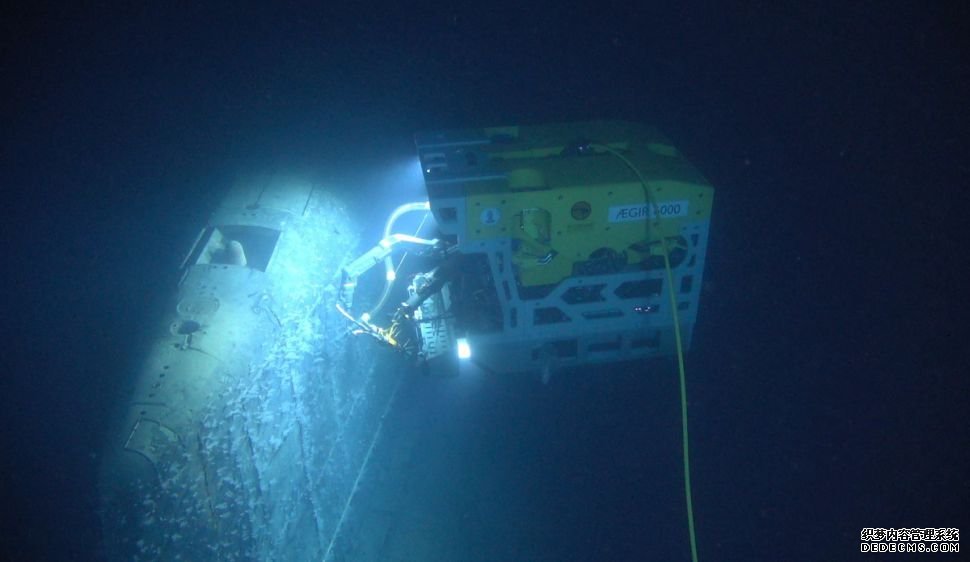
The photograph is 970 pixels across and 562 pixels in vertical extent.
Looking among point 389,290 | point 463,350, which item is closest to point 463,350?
point 463,350

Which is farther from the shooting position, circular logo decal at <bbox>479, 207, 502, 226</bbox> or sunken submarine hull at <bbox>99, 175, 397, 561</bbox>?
circular logo decal at <bbox>479, 207, 502, 226</bbox>

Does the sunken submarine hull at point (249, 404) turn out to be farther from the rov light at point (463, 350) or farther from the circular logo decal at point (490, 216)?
the circular logo decal at point (490, 216)

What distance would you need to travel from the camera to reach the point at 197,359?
220 cm

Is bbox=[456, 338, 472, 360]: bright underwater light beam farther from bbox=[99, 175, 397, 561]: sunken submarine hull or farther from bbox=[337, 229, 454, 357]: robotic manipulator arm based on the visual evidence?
bbox=[99, 175, 397, 561]: sunken submarine hull

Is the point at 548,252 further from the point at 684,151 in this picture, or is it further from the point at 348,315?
the point at 684,151

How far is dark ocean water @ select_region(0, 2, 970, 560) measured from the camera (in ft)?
9.82

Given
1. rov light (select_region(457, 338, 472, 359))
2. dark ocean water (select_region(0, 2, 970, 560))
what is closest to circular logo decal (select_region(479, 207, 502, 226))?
rov light (select_region(457, 338, 472, 359))

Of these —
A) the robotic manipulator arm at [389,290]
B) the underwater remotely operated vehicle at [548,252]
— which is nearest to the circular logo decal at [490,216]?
the underwater remotely operated vehicle at [548,252]

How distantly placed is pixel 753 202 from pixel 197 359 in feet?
14.0

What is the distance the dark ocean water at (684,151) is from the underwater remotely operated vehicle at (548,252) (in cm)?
46

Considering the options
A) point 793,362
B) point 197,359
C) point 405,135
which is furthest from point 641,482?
point 405,135

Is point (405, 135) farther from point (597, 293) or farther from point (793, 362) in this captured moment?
point (793, 362)

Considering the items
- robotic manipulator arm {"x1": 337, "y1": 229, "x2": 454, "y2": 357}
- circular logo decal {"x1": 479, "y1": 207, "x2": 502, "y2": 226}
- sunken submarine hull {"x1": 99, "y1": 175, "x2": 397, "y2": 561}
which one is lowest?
sunken submarine hull {"x1": 99, "y1": 175, "x2": 397, "y2": 561}

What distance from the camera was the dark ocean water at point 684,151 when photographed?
9.82 feet
